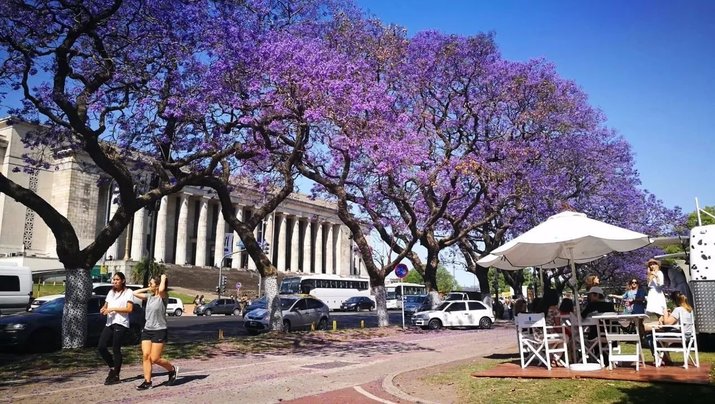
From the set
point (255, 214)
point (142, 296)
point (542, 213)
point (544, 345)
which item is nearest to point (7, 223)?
point (255, 214)

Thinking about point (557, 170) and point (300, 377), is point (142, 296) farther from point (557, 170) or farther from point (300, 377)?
point (557, 170)

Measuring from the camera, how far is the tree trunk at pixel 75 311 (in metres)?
13.5

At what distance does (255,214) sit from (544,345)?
11.6 metres

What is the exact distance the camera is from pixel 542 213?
95.9 feet

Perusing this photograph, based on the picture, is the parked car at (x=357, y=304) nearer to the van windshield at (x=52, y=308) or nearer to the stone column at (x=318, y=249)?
the stone column at (x=318, y=249)

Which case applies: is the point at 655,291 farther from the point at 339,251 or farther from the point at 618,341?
the point at 339,251

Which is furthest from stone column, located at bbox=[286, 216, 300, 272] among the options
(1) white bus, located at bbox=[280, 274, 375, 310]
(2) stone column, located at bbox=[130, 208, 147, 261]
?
(1) white bus, located at bbox=[280, 274, 375, 310]

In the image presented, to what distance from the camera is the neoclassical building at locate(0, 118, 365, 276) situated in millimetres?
54812

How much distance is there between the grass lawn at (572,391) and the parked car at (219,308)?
34.8 m

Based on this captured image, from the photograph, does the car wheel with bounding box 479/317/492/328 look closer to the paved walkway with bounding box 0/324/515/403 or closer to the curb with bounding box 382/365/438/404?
the paved walkway with bounding box 0/324/515/403

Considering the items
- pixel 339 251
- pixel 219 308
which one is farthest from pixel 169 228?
pixel 339 251

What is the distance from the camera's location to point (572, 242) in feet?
32.8

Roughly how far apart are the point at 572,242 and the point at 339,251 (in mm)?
86288

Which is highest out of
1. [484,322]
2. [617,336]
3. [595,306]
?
[595,306]
